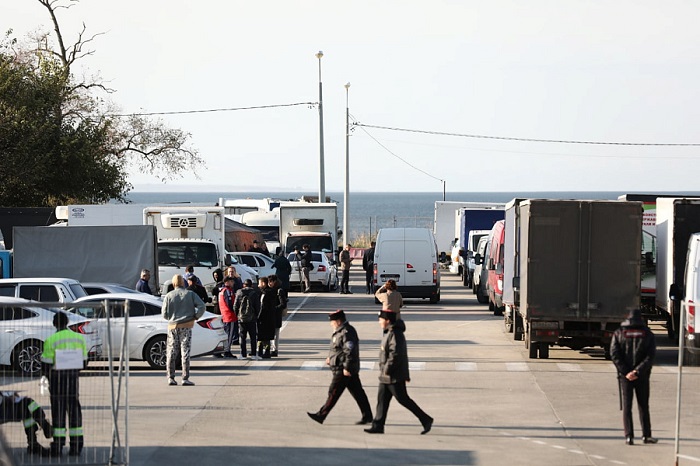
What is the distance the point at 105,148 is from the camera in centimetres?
5825

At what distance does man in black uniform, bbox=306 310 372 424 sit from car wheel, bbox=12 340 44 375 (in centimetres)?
365

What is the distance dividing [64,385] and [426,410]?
5.65 m

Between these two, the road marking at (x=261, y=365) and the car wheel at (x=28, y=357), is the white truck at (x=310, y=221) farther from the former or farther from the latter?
the car wheel at (x=28, y=357)

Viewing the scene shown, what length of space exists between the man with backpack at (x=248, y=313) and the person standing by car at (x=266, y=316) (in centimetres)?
9

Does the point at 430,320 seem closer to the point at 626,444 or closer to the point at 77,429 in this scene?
the point at 626,444

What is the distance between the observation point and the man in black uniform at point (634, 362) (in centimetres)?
1262

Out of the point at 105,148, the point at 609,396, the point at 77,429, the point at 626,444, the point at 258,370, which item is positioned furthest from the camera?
the point at 105,148

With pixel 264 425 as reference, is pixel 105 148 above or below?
above

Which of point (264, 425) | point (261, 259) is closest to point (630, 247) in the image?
point (264, 425)

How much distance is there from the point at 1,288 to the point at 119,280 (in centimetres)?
701

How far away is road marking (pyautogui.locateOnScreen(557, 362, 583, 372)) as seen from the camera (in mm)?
19328

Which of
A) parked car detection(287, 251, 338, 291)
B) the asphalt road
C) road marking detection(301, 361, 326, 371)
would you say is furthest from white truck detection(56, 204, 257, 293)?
road marking detection(301, 361, 326, 371)

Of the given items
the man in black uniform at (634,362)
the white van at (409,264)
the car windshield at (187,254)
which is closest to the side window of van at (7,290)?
the car windshield at (187,254)

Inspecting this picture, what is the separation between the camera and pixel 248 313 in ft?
68.0
